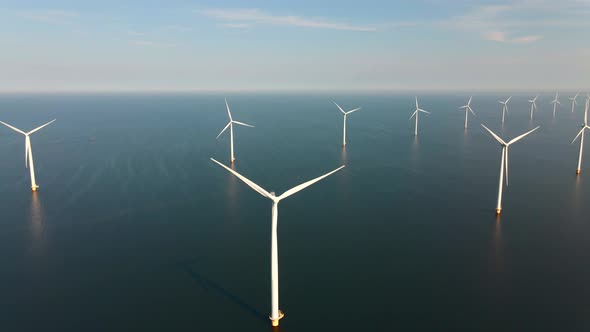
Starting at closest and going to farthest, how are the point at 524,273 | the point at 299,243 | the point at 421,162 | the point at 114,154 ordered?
1. the point at 524,273
2. the point at 299,243
3. the point at 421,162
4. the point at 114,154

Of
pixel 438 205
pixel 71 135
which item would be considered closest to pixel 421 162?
pixel 438 205

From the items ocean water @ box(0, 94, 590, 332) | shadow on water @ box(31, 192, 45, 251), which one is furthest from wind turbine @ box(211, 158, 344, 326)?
shadow on water @ box(31, 192, 45, 251)

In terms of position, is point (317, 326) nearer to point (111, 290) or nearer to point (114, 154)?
point (111, 290)

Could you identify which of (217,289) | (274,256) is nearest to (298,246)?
(217,289)

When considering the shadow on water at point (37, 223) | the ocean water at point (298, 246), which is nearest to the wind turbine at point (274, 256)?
the ocean water at point (298, 246)

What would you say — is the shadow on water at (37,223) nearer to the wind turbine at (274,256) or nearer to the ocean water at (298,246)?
the ocean water at (298,246)

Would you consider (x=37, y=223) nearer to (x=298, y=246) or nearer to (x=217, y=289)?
(x=217, y=289)

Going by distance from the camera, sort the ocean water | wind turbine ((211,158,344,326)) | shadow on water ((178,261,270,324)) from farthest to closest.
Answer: the ocean water → shadow on water ((178,261,270,324)) → wind turbine ((211,158,344,326))

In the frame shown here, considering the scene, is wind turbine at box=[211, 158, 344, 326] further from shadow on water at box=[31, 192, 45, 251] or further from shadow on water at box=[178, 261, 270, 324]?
shadow on water at box=[31, 192, 45, 251]
